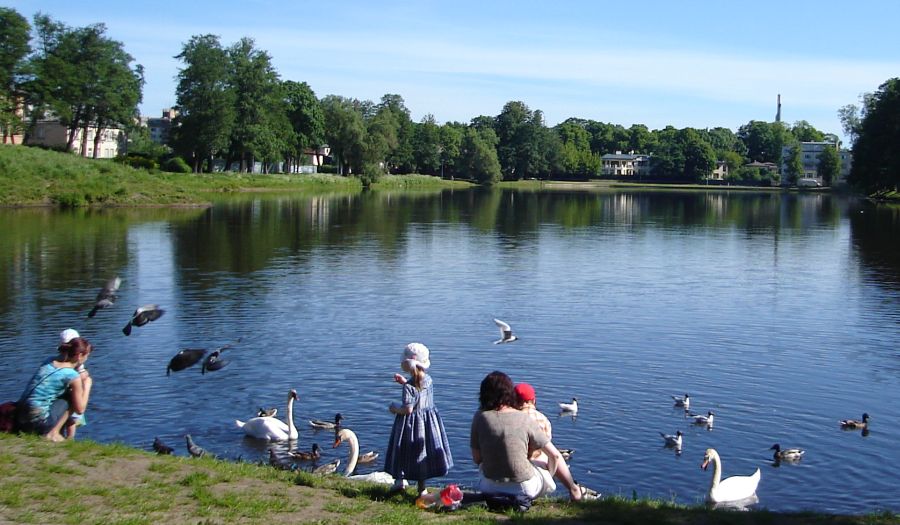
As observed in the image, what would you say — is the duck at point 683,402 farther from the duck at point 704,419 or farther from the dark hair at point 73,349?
the dark hair at point 73,349

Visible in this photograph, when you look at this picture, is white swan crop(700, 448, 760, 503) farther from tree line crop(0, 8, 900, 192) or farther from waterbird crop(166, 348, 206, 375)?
tree line crop(0, 8, 900, 192)

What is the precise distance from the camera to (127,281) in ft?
104

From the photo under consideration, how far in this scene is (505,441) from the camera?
9453 mm

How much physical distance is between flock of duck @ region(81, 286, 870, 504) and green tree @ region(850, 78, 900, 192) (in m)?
102

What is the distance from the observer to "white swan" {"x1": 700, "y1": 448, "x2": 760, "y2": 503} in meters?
12.5

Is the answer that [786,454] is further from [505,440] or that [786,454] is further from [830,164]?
[830,164]

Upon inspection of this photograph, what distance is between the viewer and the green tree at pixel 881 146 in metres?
108

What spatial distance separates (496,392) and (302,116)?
121240 millimetres

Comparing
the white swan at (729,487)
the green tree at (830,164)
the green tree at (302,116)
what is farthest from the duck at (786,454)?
the green tree at (830,164)

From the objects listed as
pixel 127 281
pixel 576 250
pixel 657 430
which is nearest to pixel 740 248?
pixel 576 250

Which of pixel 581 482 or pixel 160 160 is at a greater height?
pixel 160 160

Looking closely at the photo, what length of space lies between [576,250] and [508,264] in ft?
25.5

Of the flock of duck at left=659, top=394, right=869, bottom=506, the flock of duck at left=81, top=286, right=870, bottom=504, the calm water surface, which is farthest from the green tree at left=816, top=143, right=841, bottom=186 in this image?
the flock of duck at left=659, top=394, right=869, bottom=506

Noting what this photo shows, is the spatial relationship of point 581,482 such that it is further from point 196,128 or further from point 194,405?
point 196,128
